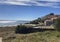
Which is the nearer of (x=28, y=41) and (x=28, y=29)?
(x=28, y=41)

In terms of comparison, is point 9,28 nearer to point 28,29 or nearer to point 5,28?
Answer: point 5,28

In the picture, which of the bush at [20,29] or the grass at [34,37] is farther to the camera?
the bush at [20,29]

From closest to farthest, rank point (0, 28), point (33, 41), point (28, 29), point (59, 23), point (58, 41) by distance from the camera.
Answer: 1. point (58, 41)
2. point (33, 41)
3. point (59, 23)
4. point (28, 29)
5. point (0, 28)

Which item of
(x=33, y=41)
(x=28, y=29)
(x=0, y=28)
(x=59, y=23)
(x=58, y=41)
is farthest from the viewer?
(x=0, y=28)

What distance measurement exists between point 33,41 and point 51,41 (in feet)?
5.79


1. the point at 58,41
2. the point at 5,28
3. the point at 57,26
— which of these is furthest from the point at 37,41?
the point at 5,28

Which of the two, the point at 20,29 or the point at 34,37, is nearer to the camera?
the point at 34,37

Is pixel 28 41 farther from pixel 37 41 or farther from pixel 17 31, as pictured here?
pixel 17 31

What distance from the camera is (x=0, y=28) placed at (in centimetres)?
2527

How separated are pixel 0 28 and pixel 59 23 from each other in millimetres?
9040

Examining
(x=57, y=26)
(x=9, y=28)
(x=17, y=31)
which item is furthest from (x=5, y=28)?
(x=57, y=26)

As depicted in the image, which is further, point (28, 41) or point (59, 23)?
point (59, 23)

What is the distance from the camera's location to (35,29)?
891 inches

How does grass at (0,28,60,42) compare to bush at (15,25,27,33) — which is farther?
bush at (15,25,27,33)
